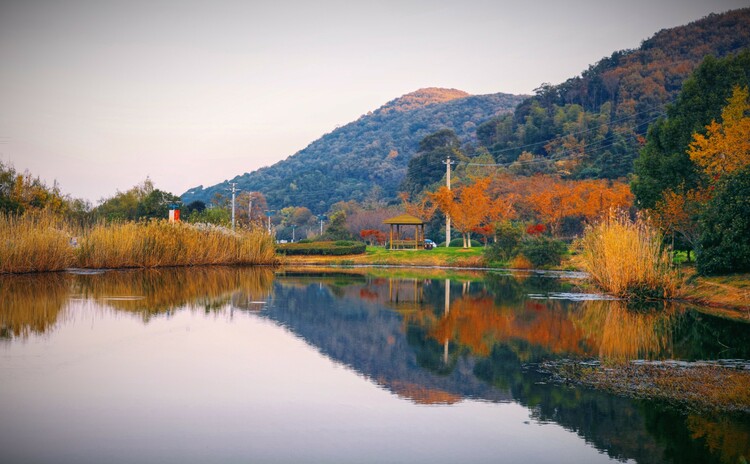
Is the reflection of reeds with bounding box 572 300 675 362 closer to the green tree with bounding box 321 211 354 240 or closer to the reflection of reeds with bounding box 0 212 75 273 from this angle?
the reflection of reeds with bounding box 0 212 75 273

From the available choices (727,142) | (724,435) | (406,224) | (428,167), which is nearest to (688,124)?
(727,142)

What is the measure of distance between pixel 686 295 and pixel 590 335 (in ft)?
27.6

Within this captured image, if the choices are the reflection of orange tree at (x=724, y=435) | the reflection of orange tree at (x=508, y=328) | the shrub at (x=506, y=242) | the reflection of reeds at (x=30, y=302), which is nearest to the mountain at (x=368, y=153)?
the shrub at (x=506, y=242)

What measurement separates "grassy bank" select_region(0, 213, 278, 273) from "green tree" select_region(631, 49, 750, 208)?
19265mm

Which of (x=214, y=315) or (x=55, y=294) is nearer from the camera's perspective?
(x=214, y=315)

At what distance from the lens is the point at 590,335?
13133 mm

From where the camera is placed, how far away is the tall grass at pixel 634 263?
18922 mm

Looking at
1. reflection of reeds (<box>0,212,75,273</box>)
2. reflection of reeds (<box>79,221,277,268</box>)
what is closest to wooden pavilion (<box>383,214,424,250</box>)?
reflection of reeds (<box>79,221,277,268</box>)

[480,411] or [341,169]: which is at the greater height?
[341,169]

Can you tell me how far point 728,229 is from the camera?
18938mm

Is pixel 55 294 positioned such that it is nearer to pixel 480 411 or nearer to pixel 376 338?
pixel 376 338

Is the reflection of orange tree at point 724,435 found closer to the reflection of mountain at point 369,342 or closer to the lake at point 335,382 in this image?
the lake at point 335,382

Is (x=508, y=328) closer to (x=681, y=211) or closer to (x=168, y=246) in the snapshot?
(x=681, y=211)

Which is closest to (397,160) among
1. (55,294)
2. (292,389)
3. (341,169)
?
(341,169)
